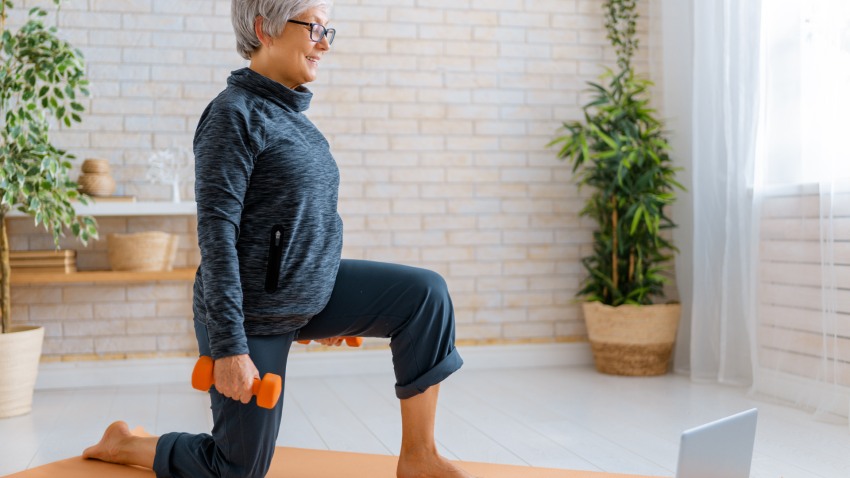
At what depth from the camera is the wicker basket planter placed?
3.25m

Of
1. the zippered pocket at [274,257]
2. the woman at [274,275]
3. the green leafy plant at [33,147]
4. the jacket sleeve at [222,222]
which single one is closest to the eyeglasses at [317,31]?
the woman at [274,275]

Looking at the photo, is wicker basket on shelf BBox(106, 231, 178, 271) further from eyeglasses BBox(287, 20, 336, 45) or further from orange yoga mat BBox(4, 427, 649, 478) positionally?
eyeglasses BBox(287, 20, 336, 45)

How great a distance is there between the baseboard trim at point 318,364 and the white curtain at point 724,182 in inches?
28.0

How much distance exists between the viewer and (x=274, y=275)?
150 cm

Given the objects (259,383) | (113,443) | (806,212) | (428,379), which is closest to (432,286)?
(428,379)

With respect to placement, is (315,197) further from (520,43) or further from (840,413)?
(520,43)

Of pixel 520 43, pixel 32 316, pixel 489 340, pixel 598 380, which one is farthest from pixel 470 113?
pixel 32 316

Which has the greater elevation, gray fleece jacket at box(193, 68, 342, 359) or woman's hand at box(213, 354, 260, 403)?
gray fleece jacket at box(193, 68, 342, 359)

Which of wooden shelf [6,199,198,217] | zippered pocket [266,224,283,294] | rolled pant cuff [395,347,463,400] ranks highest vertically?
wooden shelf [6,199,198,217]

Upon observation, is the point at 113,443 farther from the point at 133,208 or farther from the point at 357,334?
the point at 133,208

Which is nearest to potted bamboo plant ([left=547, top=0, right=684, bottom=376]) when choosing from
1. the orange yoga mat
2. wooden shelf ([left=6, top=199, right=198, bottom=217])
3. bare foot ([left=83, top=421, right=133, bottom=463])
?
the orange yoga mat

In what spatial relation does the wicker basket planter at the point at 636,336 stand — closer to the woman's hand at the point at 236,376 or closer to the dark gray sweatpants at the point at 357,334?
the dark gray sweatpants at the point at 357,334

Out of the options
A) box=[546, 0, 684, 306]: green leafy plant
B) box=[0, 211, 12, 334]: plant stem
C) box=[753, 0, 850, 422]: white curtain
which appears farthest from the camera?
box=[546, 0, 684, 306]: green leafy plant

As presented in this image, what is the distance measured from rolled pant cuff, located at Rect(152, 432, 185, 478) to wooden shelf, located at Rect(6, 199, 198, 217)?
4.68 feet
